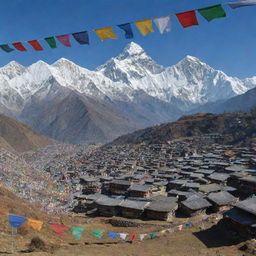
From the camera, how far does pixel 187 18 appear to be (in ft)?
47.4

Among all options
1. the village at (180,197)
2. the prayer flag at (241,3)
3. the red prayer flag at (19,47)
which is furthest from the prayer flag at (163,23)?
the village at (180,197)

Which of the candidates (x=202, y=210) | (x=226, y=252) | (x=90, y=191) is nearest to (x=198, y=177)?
(x=202, y=210)

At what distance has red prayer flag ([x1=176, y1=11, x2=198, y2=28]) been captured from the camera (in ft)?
46.9

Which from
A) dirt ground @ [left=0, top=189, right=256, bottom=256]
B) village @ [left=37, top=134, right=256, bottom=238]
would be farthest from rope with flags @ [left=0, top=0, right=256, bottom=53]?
village @ [left=37, top=134, right=256, bottom=238]

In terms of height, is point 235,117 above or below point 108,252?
above

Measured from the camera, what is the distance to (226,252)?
18781mm

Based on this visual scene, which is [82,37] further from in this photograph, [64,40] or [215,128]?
[215,128]

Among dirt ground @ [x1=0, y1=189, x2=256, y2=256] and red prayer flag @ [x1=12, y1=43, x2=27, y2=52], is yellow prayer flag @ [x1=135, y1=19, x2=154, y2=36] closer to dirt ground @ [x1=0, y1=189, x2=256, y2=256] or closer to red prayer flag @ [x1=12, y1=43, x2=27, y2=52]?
red prayer flag @ [x1=12, y1=43, x2=27, y2=52]

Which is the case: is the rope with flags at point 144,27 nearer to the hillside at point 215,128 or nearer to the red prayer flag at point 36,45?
the red prayer flag at point 36,45

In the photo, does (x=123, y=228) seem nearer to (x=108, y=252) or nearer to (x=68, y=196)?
(x=108, y=252)

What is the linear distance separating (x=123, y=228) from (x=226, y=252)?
41.2 feet

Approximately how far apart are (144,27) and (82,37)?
13.2ft

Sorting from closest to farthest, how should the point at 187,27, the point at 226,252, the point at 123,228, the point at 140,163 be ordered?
the point at 187,27, the point at 226,252, the point at 123,228, the point at 140,163

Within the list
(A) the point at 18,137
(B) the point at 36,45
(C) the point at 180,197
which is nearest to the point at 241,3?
(B) the point at 36,45
